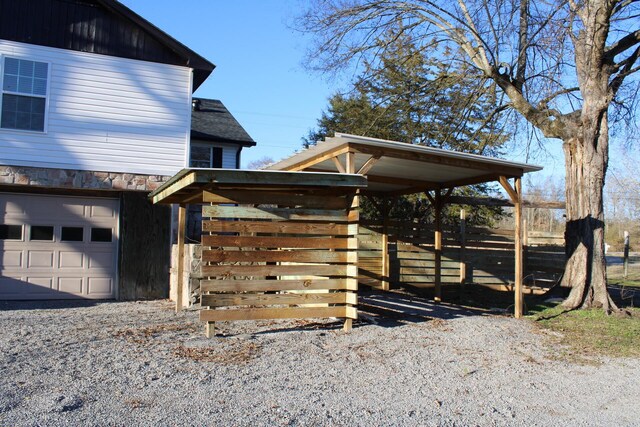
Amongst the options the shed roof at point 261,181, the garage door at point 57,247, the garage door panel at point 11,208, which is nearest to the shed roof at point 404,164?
the shed roof at point 261,181

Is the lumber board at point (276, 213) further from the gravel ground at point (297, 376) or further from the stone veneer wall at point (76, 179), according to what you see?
the stone veneer wall at point (76, 179)

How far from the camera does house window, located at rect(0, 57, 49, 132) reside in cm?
1105

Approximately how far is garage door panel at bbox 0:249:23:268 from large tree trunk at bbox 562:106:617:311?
10704 mm

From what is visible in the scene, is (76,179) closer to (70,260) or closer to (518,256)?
(70,260)

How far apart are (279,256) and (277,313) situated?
0.79 meters

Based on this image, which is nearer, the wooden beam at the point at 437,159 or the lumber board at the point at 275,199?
the lumber board at the point at 275,199

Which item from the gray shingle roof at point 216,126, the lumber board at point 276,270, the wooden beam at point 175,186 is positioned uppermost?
the gray shingle roof at point 216,126

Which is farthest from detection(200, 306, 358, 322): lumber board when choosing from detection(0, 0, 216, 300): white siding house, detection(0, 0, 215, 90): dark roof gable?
detection(0, 0, 215, 90): dark roof gable

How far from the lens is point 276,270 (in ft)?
26.5

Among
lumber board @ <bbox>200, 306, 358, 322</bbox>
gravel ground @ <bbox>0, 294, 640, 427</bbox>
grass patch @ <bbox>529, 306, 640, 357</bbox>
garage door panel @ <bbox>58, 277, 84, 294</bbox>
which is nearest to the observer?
gravel ground @ <bbox>0, 294, 640, 427</bbox>

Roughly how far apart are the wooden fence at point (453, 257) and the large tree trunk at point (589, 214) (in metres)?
3.06

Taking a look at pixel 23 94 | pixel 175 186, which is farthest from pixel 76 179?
pixel 175 186

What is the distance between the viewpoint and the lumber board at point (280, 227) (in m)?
7.79

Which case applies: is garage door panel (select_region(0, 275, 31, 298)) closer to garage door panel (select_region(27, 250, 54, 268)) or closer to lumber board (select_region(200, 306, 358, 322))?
garage door panel (select_region(27, 250, 54, 268))
